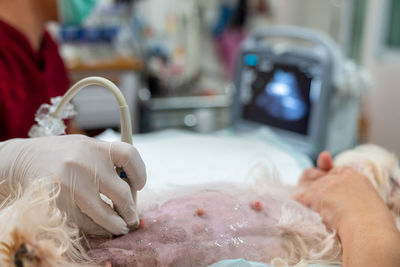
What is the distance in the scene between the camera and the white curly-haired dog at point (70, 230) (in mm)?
578

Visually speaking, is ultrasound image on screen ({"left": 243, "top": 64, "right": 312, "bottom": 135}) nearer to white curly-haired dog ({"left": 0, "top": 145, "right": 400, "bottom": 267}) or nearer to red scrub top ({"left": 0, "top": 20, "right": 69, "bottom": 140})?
white curly-haired dog ({"left": 0, "top": 145, "right": 400, "bottom": 267})

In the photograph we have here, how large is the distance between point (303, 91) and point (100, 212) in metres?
1.22

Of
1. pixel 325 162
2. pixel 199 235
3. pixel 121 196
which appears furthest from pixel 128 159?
pixel 325 162

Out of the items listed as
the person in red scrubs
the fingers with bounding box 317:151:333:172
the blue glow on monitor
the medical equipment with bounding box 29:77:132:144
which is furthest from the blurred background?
the medical equipment with bounding box 29:77:132:144

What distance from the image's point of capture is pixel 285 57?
5.89ft

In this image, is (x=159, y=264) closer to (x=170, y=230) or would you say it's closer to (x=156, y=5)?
(x=170, y=230)

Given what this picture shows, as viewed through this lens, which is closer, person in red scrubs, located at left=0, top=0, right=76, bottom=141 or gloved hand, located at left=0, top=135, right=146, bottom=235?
gloved hand, located at left=0, top=135, right=146, bottom=235

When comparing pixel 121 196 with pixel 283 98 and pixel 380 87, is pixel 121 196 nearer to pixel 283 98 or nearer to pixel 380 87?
pixel 283 98

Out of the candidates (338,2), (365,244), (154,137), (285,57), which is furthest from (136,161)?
(338,2)

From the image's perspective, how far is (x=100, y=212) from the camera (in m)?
0.71

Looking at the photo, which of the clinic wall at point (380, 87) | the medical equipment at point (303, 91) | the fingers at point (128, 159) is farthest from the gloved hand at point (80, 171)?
the clinic wall at point (380, 87)

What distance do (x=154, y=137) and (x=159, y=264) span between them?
99 centimetres

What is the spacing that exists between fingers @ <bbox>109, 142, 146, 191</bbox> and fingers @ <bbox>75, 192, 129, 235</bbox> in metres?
0.07

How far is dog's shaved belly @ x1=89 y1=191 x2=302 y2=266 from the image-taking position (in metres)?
0.74
